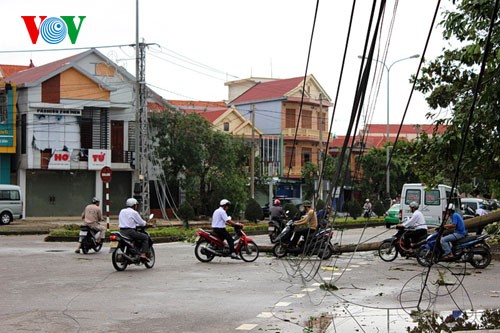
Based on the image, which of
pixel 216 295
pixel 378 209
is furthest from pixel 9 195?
pixel 216 295

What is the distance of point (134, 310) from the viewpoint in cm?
997

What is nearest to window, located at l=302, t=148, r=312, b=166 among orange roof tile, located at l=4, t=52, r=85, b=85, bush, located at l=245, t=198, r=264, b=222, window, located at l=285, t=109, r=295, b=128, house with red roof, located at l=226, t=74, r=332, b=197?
house with red roof, located at l=226, t=74, r=332, b=197

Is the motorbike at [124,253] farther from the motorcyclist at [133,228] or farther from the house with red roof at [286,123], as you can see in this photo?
the house with red roof at [286,123]

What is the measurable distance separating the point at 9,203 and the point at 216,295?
27602 millimetres

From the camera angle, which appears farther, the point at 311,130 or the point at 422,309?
the point at 311,130

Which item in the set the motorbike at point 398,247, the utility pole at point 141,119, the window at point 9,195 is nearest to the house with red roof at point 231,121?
the utility pole at point 141,119

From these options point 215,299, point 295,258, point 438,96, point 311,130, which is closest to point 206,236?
point 295,258

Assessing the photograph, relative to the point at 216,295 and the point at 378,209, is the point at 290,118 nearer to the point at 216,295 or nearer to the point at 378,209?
the point at 378,209

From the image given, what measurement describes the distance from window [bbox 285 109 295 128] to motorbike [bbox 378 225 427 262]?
39530 mm

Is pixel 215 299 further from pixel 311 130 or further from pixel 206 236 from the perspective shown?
pixel 311 130

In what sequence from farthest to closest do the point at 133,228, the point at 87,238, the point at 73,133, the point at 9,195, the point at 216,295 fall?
the point at 73,133
the point at 9,195
the point at 87,238
the point at 133,228
the point at 216,295

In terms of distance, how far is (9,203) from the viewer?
119 feet

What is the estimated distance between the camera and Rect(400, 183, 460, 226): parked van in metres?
29.8

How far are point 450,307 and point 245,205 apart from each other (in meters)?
33.8
